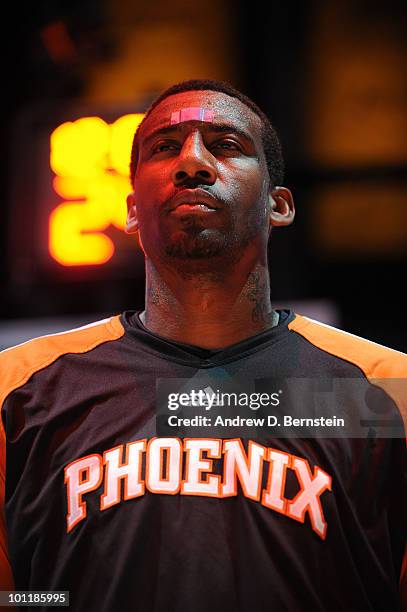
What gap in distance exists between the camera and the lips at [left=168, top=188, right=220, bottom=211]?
135cm

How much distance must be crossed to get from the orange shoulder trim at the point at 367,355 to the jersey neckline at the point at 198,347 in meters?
0.06

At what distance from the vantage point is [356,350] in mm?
1417

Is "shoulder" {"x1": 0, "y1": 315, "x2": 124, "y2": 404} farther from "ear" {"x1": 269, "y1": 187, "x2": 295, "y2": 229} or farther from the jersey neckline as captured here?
"ear" {"x1": 269, "y1": 187, "x2": 295, "y2": 229}

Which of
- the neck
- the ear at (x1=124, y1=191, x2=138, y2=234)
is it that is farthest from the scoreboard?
the neck

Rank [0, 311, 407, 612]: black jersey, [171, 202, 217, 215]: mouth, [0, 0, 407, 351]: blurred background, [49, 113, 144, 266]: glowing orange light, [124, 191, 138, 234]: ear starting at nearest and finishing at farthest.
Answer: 1. [0, 311, 407, 612]: black jersey
2. [171, 202, 217, 215]: mouth
3. [124, 191, 138, 234]: ear
4. [49, 113, 144, 266]: glowing orange light
5. [0, 0, 407, 351]: blurred background

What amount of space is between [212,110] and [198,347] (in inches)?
17.9

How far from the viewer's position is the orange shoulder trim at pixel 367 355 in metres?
1.35

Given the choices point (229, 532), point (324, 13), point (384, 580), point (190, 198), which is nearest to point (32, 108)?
point (324, 13)

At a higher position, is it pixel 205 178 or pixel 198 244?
pixel 205 178

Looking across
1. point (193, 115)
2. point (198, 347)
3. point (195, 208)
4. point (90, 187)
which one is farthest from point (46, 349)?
point (90, 187)

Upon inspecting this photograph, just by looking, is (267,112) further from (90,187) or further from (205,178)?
(205,178)

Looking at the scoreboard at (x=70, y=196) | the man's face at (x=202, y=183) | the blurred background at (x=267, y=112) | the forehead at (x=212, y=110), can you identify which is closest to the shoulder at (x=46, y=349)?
the man's face at (x=202, y=183)

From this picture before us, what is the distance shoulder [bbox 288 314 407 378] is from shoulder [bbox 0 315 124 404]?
1.19 ft

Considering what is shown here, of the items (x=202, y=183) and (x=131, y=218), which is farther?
(x=131, y=218)
